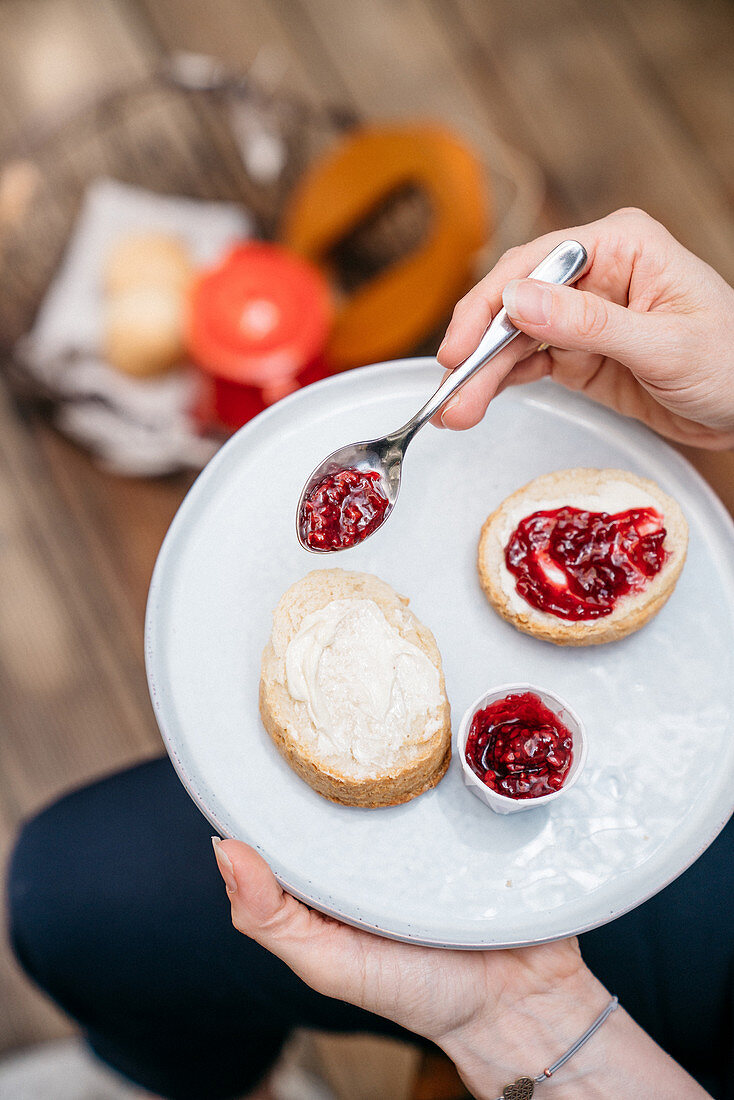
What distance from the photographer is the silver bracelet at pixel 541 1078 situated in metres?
1.43

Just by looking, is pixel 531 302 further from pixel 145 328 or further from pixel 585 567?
pixel 145 328

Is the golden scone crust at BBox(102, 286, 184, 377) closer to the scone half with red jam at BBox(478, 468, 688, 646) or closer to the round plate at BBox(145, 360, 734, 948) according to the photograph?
the round plate at BBox(145, 360, 734, 948)

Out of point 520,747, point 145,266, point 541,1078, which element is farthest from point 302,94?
point 541,1078

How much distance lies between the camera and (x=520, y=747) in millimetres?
1366

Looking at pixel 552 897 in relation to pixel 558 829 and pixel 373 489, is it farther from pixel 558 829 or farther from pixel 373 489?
pixel 373 489

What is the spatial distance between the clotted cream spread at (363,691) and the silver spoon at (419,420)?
6.9 inches

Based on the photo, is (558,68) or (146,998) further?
(558,68)

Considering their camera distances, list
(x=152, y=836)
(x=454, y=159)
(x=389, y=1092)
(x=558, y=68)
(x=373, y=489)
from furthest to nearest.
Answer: (x=558, y=68)
(x=389, y=1092)
(x=454, y=159)
(x=152, y=836)
(x=373, y=489)

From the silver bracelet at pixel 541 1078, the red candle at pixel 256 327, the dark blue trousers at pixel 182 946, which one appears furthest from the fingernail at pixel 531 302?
the silver bracelet at pixel 541 1078

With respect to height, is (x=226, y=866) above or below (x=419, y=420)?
below

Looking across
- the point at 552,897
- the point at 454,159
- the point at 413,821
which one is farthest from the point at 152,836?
the point at 454,159

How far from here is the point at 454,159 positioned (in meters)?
2.15

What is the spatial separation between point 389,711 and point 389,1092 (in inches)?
58.7

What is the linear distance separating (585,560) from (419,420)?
366 mm
